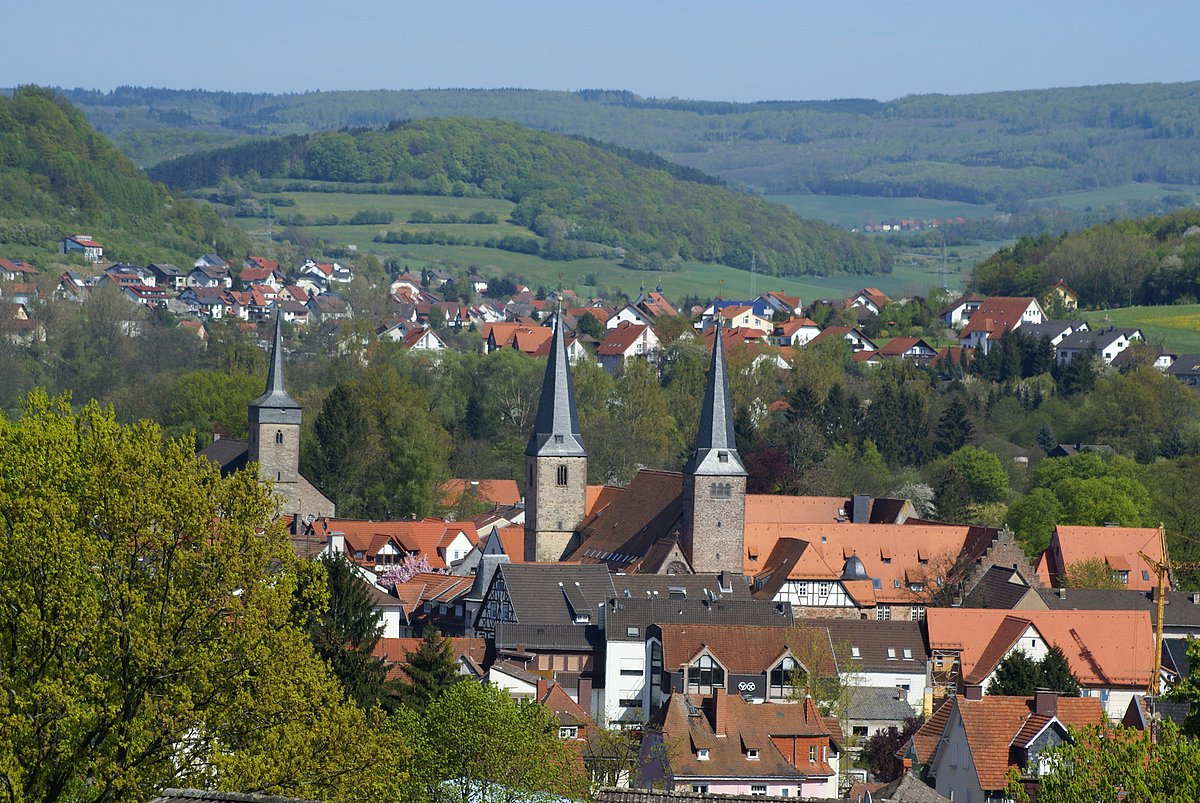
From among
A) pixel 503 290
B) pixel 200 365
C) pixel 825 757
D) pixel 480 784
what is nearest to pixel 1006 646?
pixel 825 757

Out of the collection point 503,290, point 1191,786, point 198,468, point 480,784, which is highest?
point 198,468

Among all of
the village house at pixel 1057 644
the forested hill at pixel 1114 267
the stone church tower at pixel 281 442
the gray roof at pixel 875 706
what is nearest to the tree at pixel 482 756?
the gray roof at pixel 875 706

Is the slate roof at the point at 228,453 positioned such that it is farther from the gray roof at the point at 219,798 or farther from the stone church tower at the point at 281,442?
the gray roof at the point at 219,798

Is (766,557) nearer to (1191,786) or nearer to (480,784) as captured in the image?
(480,784)

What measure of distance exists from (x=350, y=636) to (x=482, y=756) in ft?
34.3

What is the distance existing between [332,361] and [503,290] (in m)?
91.0

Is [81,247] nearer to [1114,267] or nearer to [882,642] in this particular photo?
[1114,267]

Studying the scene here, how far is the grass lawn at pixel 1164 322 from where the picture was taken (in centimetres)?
11895

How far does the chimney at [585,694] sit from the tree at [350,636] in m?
7.23

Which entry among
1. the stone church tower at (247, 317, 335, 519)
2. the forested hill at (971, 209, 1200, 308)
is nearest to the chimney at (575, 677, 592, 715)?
the stone church tower at (247, 317, 335, 519)

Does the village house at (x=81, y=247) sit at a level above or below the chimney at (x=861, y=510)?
below

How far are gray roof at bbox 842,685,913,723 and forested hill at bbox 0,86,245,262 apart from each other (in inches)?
4549

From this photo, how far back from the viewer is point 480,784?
103 ft

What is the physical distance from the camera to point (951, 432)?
9494cm
